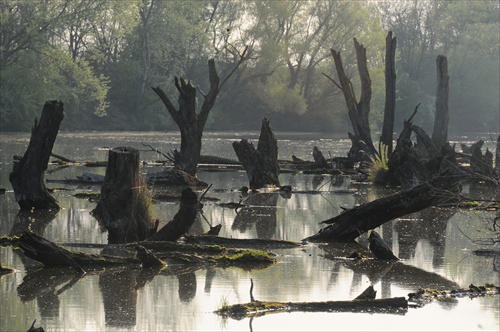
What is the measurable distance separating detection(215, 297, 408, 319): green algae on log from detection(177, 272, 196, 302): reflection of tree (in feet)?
2.57

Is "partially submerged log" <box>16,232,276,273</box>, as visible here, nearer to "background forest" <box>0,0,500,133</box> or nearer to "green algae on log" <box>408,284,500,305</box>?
"green algae on log" <box>408,284,500,305</box>

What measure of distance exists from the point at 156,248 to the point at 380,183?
40.8ft

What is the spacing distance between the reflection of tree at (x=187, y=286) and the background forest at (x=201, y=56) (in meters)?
42.8

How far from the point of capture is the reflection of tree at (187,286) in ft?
30.8

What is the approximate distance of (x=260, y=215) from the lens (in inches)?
649

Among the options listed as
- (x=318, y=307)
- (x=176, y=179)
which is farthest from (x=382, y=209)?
(x=176, y=179)

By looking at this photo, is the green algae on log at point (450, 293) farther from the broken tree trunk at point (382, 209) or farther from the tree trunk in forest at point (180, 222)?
the tree trunk in forest at point (180, 222)

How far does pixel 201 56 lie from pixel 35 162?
53509 millimetres

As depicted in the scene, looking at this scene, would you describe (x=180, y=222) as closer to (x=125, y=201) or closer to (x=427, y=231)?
(x=125, y=201)

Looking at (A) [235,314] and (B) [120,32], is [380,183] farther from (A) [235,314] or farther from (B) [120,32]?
(B) [120,32]

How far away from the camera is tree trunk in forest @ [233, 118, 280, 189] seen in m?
21.3

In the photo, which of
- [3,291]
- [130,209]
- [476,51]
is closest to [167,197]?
[130,209]

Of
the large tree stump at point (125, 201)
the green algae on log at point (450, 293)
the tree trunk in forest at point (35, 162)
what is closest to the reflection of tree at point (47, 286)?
the large tree stump at point (125, 201)

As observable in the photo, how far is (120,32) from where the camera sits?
58156 millimetres
